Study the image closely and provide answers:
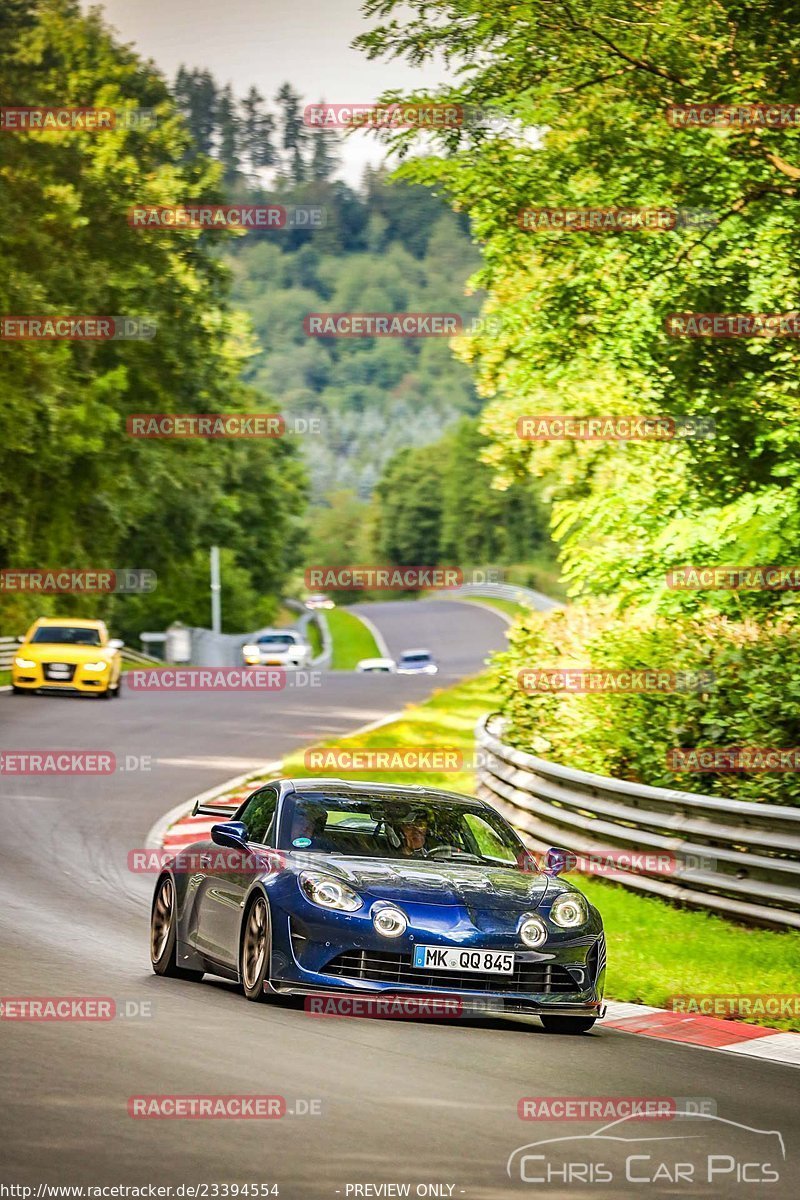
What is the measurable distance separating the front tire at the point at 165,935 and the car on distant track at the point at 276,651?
57.6 metres

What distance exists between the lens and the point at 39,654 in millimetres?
38375

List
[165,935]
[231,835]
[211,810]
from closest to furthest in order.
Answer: [231,835]
[165,935]
[211,810]

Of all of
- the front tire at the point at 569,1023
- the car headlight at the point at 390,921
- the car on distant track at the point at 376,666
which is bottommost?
the car on distant track at the point at 376,666

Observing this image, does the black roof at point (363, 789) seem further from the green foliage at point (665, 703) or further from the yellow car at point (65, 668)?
the yellow car at point (65, 668)

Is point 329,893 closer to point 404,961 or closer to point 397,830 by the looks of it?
point 404,961

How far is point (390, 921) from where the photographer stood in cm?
943

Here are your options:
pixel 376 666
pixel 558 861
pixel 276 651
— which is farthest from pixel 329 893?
pixel 376 666

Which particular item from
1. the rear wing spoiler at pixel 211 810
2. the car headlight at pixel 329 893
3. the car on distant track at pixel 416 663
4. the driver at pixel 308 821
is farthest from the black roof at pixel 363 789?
the car on distant track at pixel 416 663

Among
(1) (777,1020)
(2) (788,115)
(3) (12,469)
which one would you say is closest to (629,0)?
(2) (788,115)

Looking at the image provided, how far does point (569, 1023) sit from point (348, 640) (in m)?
102

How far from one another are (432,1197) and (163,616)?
88.6 meters

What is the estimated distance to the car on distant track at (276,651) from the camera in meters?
69.5

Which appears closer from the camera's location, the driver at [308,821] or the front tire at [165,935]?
the driver at [308,821]

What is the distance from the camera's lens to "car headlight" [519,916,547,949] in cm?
962
